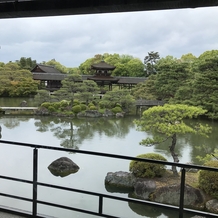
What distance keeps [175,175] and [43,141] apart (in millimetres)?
4705

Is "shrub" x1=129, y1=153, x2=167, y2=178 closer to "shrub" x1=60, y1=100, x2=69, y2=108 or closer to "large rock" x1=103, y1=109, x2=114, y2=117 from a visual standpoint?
"large rock" x1=103, y1=109, x2=114, y2=117

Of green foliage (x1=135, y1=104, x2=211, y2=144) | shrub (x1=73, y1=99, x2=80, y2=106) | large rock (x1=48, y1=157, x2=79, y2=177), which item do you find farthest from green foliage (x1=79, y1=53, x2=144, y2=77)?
large rock (x1=48, y1=157, x2=79, y2=177)

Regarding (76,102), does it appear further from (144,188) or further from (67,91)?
(144,188)

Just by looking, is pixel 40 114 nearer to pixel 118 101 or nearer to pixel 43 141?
pixel 118 101

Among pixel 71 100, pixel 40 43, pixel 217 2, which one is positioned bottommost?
pixel 71 100

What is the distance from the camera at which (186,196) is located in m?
3.88

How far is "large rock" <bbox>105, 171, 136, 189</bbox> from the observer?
465cm

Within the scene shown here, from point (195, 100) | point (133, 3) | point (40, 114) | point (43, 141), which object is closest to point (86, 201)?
point (133, 3)

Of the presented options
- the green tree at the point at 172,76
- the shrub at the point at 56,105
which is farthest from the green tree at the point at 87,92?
the green tree at the point at 172,76

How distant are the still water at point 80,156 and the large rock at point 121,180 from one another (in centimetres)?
17

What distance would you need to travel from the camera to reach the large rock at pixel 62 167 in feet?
17.3

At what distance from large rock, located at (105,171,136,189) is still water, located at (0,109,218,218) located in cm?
17

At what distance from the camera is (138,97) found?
54.1ft

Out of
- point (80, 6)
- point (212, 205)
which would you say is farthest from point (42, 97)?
point (80, 6)
